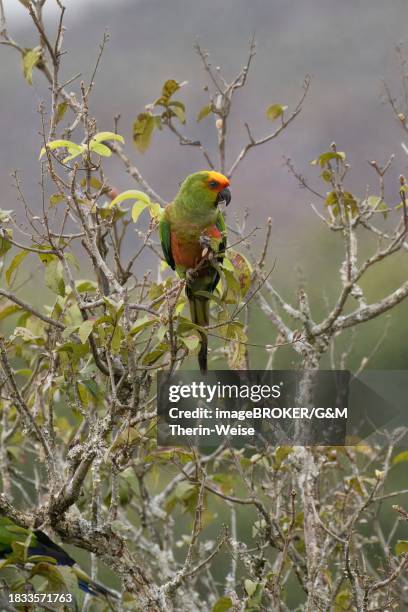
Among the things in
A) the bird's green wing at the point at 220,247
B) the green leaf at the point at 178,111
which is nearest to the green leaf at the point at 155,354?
the bird's green wing at the point at 220,247

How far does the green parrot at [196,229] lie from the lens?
249cm

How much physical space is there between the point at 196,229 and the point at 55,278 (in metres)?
0.67

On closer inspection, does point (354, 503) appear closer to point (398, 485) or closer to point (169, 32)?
point (398, 485)

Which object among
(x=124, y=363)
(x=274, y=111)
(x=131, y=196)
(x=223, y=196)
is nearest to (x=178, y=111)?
(x=274, y=111)

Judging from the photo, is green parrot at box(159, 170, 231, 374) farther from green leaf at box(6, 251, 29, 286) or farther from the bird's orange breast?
green leaf at box(6, 251, 29, 286)

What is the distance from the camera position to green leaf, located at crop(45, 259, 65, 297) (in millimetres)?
2008

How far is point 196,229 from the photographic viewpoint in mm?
2578

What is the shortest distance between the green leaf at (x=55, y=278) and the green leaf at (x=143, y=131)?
0.96 metres

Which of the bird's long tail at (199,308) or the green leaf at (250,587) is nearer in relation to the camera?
the green leaf at (250,587)

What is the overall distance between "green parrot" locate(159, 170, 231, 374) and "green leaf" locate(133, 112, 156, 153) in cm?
28

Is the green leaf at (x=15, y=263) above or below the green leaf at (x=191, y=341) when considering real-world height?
above

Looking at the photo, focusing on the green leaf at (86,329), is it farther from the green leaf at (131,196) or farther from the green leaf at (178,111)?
the green leaf at (178,111)

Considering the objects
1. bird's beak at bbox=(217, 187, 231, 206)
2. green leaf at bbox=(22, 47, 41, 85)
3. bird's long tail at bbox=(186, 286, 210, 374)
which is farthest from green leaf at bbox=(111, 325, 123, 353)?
green leaf at bbox=(22, 47, 41, 85)

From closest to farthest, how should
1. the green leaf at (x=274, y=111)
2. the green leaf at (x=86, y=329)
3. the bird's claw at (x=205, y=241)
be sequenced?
1. the green leaf at (x=86, y=329)
2. the bird's claw at (x=205, y=241)
3. the green leaf at (x=274, y=111)
